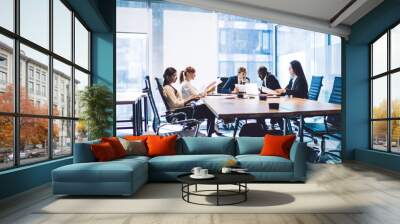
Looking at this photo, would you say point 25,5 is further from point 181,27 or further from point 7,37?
point 181,27

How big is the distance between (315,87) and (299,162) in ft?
12.2

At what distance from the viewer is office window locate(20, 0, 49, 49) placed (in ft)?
17.0

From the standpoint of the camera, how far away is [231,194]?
15.5 feet

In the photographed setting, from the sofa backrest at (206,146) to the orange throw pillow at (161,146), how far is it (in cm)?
18

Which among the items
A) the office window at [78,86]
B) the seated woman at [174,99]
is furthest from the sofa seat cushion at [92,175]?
the seated woman at [174,99]

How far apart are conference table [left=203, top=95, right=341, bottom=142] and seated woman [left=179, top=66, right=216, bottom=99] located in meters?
0.20

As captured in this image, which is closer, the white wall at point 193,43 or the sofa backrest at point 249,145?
the sofa backrest at point 249,145

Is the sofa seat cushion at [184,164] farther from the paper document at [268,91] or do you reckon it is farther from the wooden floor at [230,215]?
the paper document at [268,91]

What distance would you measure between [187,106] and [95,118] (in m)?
2.44

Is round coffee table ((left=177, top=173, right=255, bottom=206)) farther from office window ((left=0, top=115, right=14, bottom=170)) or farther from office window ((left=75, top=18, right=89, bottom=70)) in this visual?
office window ((left=75, top=18, right=89, bottom=70))

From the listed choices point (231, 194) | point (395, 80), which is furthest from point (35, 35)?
point (395, 80)

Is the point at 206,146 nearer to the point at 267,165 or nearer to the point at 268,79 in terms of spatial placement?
the point at 267,165

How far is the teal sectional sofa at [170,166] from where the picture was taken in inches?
182

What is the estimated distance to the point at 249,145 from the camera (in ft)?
21.7
